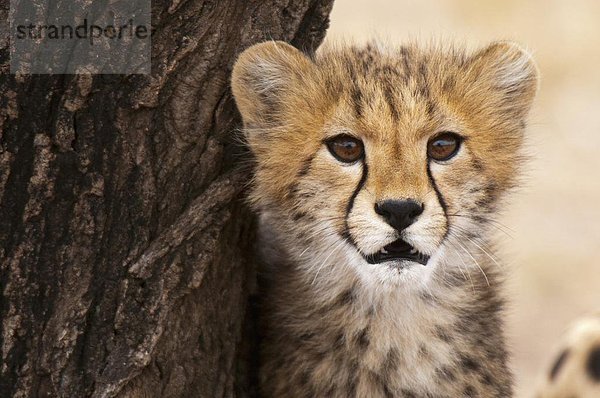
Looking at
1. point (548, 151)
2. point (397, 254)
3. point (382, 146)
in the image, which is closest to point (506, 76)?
point (382, 146)

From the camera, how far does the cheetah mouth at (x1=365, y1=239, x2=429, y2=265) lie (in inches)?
97.0

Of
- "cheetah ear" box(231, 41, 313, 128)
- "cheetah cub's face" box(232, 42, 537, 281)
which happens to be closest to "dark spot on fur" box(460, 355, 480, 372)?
"cheetah cub's face" box(232, 42, 537, 281)

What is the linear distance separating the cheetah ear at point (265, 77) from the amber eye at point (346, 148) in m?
0.21

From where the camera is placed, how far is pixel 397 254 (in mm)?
2475

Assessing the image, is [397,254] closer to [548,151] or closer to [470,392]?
[470,392]

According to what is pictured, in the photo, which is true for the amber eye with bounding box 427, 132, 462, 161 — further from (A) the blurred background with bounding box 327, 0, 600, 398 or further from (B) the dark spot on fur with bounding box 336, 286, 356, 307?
(A) the blurred background with bounding box 327, 0, 600, 398

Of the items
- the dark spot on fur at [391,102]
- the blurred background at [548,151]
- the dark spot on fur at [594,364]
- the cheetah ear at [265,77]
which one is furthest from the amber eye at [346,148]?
the blurred background at [548,151]

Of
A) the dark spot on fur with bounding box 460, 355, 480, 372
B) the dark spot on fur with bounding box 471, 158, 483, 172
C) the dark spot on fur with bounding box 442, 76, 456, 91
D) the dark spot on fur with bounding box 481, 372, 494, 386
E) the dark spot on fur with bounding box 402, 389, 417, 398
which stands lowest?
the dark spot on fur with bounding box 402, 389, 417, 398

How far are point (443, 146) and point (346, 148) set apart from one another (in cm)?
23

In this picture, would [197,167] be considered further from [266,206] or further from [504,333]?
[504,333]

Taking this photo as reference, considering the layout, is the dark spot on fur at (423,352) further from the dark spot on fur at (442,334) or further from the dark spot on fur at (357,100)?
the dark spot on fur at (357,100)

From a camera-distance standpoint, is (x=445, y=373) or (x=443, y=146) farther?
(x=445, y=373)

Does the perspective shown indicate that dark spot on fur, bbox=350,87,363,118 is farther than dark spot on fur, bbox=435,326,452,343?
No

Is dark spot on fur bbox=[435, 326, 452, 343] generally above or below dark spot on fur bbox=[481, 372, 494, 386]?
above
